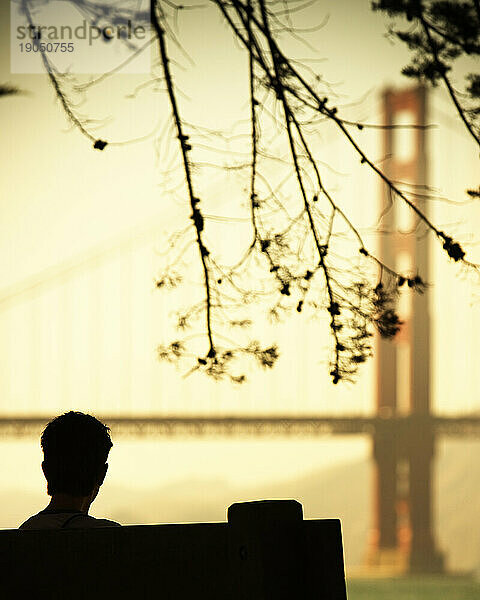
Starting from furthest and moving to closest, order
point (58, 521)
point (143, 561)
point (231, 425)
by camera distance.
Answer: point (231, 425) < point (58, 521) < point (143, 561)

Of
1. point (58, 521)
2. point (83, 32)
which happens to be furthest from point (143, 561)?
point (83, 32)

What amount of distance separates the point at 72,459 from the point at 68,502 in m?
0.05

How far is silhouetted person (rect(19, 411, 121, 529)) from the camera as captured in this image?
1.00 m

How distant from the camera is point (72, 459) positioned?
1018 millimetres

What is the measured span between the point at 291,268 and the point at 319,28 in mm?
514

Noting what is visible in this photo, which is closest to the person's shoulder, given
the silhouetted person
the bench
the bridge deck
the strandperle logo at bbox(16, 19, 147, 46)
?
the silhouetted person

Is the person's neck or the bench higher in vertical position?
the bench

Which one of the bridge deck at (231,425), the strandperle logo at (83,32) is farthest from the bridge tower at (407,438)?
the strandperle logo at (83,32)

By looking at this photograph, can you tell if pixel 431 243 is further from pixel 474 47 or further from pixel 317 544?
pixel 317 544

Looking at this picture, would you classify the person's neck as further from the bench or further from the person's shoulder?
the bench

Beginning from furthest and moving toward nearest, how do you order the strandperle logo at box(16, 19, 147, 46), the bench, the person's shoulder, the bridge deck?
the bridge deck
the strandperle logo at box(16, 19, 147, 46)
the person's shoulder
the bench

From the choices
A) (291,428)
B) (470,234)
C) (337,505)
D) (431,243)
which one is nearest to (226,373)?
(470,234)

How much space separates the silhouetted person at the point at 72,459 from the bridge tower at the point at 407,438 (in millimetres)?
10051

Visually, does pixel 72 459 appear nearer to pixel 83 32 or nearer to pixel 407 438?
pixel 83 32
